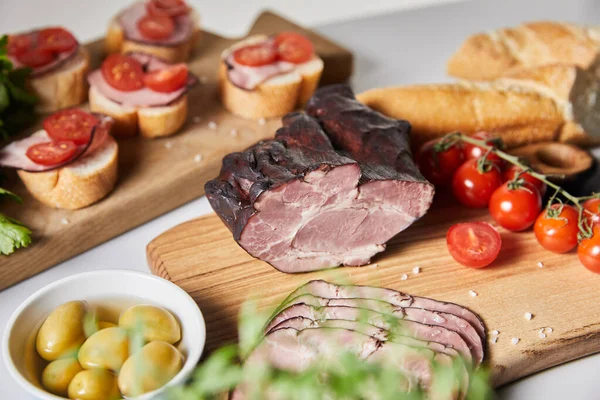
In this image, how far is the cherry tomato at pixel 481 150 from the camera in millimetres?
4281

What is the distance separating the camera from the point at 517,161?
4.05 metres

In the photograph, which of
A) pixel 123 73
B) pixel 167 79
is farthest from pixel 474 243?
pixel 123 73

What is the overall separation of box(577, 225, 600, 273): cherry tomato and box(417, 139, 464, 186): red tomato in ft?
2.93

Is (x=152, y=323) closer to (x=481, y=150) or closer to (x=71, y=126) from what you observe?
(x=71, y=126)

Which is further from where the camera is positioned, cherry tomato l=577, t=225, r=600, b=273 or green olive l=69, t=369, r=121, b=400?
cherry tomato l=577, t=225, r=600, b=273

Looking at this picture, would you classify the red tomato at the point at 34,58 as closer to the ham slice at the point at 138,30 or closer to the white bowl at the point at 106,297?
the ham slice at the point at 138,30

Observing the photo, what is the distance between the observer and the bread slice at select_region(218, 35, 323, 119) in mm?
4801

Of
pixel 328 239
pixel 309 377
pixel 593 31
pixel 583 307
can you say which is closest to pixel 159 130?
pixel 328 239

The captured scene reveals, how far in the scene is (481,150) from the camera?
4316mm

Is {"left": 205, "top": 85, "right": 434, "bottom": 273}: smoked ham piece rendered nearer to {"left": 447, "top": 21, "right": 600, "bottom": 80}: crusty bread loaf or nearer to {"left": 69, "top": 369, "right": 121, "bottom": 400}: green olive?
{"left": 69, "top": 369, "right": 121, "bottom": 400}: green olive

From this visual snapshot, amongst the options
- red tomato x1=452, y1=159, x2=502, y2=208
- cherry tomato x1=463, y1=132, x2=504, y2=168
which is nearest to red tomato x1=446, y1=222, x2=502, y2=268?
red tomato x1=452, y1=159, x2=502, y2=208

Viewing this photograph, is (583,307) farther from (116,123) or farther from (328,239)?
(116,123)

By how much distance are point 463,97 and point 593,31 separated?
61.2 inches

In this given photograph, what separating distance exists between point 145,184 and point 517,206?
83.7 inches
